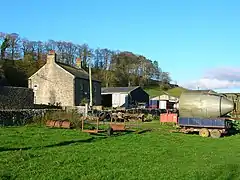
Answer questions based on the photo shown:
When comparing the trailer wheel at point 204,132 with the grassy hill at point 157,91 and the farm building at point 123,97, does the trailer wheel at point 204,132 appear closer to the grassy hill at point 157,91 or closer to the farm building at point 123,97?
the farm building at point 123,97

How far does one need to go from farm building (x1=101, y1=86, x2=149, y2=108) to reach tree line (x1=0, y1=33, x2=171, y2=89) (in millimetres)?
9935

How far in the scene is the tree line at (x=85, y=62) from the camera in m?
87.9

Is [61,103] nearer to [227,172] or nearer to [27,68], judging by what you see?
[27,68]

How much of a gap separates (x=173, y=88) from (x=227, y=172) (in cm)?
13052

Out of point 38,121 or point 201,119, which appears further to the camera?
point 38,121

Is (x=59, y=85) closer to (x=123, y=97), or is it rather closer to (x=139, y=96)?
(x=123, y=97)

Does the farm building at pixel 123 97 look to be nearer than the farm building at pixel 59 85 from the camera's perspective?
No

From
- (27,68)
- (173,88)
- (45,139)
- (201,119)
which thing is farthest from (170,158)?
(173,88)

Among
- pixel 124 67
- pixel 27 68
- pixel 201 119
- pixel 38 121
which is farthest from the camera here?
pixel 124 67

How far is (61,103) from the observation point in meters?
A: 66.6

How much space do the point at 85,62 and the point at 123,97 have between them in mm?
24120

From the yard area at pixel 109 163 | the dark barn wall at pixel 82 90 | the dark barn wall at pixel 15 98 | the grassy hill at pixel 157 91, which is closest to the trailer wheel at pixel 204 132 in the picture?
the yard area at pixel 109 163

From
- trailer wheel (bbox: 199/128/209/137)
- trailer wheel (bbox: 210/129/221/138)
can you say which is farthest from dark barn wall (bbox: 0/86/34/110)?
trailer wheel (bbox: 210/129/221/138)

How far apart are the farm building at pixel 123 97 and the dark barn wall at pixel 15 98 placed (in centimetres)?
4013
